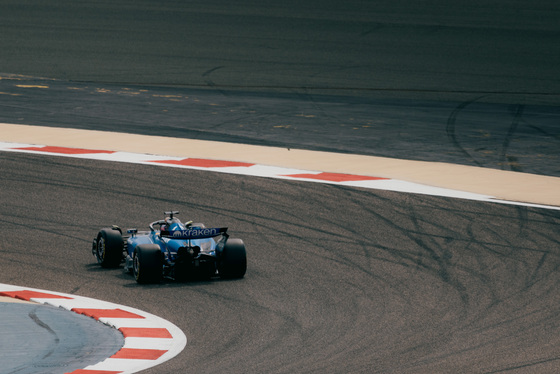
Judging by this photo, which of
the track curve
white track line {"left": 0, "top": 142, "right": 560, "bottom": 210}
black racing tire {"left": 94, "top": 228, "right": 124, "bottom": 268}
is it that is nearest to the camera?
the track curve

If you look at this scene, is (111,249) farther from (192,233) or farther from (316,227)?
(316,227)

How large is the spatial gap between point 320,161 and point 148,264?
6.64 metres

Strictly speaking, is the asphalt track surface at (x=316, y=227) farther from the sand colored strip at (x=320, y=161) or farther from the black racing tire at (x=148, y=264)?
the sand colored strip at (x=320, y=161)

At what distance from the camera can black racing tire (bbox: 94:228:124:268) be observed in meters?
10.8

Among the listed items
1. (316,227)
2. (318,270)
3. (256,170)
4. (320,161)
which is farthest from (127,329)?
(320,161)

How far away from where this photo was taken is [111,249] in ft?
35.6

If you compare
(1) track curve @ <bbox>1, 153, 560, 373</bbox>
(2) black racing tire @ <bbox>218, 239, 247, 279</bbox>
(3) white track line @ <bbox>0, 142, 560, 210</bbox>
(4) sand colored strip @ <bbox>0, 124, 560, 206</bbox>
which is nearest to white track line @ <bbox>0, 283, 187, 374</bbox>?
(1) track curve @ <bbox>1, 153, 560, 373</bbox>

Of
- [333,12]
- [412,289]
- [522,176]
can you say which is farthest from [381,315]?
[333,12]

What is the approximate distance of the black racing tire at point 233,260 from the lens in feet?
34.4

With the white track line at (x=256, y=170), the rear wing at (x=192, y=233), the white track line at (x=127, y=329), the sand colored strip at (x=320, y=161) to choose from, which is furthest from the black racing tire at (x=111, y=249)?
the sand colored strip at (x=320, y=161)

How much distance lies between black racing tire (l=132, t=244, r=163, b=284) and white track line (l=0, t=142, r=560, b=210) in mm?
5034

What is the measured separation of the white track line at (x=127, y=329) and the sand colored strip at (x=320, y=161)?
6.77m

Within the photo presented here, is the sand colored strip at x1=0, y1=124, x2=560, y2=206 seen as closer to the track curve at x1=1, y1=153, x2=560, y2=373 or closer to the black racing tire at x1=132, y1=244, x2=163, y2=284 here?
the track curve at x1=1, y1=153, x2=560, y2=373

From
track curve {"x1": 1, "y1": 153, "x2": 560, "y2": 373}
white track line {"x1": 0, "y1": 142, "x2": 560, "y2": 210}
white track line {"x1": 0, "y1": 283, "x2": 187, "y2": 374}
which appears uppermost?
white track line {"x1": 0, "y1": 142, "x2": 560, "y2": 210}
